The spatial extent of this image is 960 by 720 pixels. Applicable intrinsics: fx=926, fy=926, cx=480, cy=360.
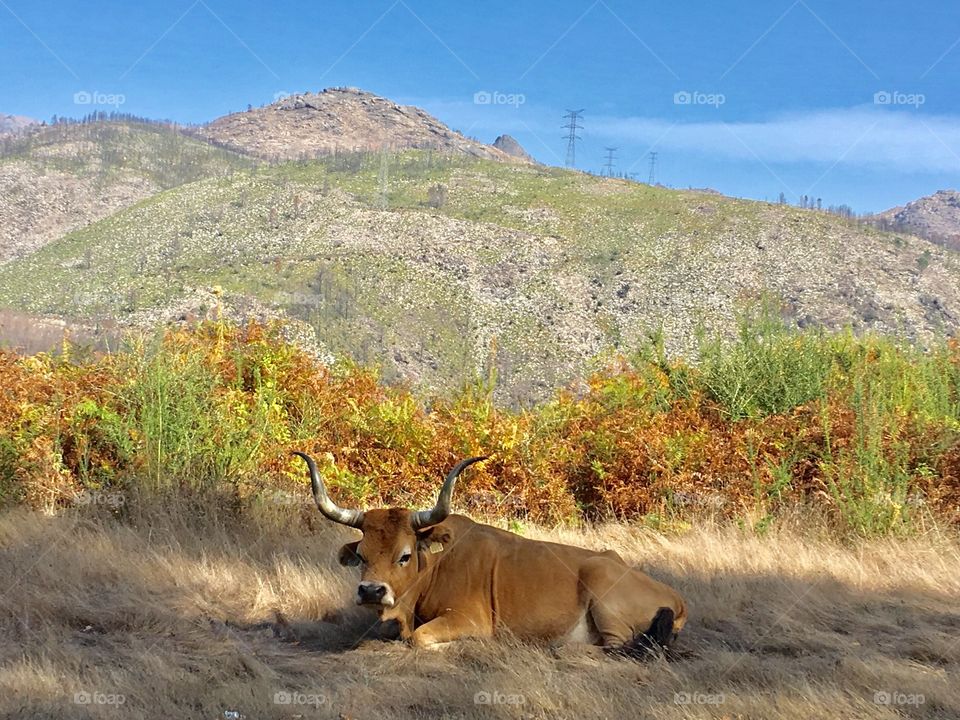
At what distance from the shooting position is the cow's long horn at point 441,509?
611 centimetres

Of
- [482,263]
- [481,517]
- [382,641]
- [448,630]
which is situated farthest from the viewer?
[482,263]

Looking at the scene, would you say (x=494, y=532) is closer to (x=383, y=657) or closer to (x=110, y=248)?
(x=383, y=657)

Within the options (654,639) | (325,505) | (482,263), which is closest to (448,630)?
→ (325,505)

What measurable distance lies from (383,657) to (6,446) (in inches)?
243

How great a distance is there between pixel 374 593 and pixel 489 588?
987 mm

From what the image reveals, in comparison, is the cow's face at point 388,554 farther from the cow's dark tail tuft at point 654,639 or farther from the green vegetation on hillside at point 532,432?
the green vegetation on hillside at point 532,432

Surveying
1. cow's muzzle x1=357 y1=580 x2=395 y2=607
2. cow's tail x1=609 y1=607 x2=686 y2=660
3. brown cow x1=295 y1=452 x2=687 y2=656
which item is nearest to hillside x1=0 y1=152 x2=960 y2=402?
brown cow x1=295 y1=452 x2=687 y2=656

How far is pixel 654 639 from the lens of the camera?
20.4 ft

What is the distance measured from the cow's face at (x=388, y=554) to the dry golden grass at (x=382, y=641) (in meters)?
0.46

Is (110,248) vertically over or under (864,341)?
over

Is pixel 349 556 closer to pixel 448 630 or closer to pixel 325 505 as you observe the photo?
pixel 325 505

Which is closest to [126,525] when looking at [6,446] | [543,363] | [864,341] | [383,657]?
[6,446]

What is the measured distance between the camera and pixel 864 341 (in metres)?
13.6

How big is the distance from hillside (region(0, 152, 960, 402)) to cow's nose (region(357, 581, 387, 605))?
3462 inches
